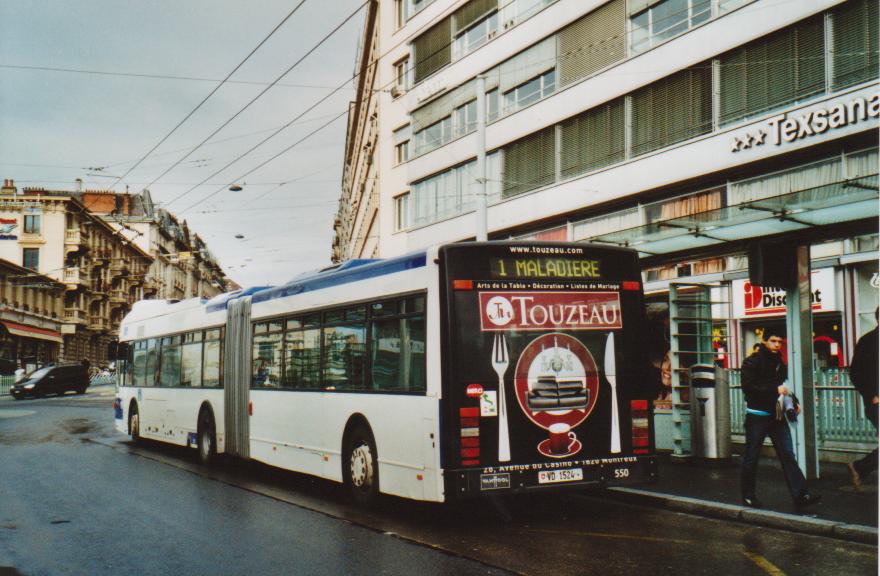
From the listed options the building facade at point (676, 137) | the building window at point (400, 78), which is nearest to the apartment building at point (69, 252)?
the building window at point (400, 78)

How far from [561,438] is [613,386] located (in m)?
0.79

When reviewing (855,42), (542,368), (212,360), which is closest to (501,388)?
(542,368)

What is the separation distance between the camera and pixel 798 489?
28.8 ft

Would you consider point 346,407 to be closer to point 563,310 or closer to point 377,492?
point 377,492

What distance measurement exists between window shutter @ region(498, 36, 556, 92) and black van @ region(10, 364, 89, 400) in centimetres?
2974

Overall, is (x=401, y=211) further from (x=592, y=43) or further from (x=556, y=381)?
(x=556, y=381)

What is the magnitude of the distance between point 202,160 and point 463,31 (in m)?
12.1

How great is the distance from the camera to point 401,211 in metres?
36.7

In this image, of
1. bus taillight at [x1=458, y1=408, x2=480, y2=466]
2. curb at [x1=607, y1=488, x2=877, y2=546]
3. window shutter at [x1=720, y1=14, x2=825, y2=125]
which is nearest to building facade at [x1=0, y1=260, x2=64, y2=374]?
window shutter at [x1=720, y1=14, x2=825, y2=125]

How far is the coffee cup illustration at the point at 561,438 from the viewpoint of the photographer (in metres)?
8.73

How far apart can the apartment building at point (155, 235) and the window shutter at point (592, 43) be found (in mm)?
59650

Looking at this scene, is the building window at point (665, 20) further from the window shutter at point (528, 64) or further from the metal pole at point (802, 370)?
the metal pole at point (802, 370)

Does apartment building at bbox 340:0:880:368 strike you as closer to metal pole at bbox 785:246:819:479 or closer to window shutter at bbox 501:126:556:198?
window shutter at bbox 501:126:556:198

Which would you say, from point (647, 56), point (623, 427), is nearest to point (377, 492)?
point (623, 427)
